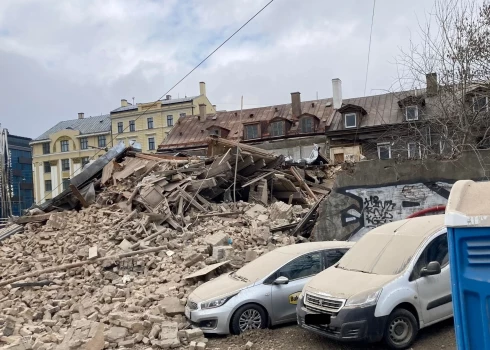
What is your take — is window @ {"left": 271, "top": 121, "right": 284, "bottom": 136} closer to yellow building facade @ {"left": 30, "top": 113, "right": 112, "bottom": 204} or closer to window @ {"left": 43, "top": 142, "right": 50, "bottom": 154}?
yellow building facade @ {"left": 30, "top": 113, "right": 112, "bottom": 204}

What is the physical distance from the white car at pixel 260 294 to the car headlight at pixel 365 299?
1888 millimetres

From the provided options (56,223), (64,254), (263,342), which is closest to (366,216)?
(263,342)

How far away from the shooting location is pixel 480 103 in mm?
13867

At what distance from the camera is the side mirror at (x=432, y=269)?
6883 mm

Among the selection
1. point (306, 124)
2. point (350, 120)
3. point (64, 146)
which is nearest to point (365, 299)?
point (350, 120)

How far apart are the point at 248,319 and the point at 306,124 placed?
32.6m

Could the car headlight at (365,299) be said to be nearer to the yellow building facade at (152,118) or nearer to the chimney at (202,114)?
the chimney at (202,114)

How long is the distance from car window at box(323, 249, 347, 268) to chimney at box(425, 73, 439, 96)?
7.80 meters

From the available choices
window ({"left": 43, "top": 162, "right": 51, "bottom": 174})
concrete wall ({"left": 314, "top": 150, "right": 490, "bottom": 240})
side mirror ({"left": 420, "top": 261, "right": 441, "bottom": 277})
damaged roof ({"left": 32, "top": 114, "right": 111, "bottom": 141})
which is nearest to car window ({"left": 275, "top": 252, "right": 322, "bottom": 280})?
side mirror ({"left": 420, "top": 261, "right": 441, "bottom": 277})

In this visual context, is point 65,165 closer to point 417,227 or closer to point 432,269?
point 417,227

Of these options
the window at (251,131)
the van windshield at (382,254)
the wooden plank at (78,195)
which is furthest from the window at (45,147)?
the van windshield at (382,254)

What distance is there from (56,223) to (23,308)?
5.32 meters

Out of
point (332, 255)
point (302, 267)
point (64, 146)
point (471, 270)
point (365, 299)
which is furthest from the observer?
point (64, 146)

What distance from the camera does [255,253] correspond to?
11266 mm
